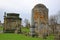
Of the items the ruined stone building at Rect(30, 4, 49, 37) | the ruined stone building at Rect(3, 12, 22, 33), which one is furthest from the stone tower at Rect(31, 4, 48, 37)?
the ruined stone building at Rect(3, 12, 22, 33)

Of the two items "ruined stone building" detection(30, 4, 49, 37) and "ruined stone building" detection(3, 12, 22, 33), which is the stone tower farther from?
"ruined stone building" detection(3, 12, 22, 33)

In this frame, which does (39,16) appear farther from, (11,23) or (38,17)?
(11,23)

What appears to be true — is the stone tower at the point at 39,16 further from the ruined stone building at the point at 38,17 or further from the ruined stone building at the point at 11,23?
the ruined stone building at the point at 11,23

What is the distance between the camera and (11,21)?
120ft

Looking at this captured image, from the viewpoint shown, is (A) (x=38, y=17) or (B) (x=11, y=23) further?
(B) (x=11, y=23)

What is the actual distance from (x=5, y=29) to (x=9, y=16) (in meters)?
2.58

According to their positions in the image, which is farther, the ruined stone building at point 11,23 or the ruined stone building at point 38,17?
the ruined stone building at point 11,23

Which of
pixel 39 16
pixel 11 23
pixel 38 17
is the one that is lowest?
pixel 11 23

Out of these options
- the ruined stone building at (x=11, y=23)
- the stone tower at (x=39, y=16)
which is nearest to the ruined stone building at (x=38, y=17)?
the stone tower at (x=39, y=16)

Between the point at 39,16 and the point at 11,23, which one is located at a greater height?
the point at 39,16

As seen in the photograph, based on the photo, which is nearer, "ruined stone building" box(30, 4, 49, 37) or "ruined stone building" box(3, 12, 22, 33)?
"ruined stone building" box(30, 4, 49, 37)

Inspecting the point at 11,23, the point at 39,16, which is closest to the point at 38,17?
the point at 39,16

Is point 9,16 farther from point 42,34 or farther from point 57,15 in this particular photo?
point 57,15

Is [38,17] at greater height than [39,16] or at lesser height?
lesser
